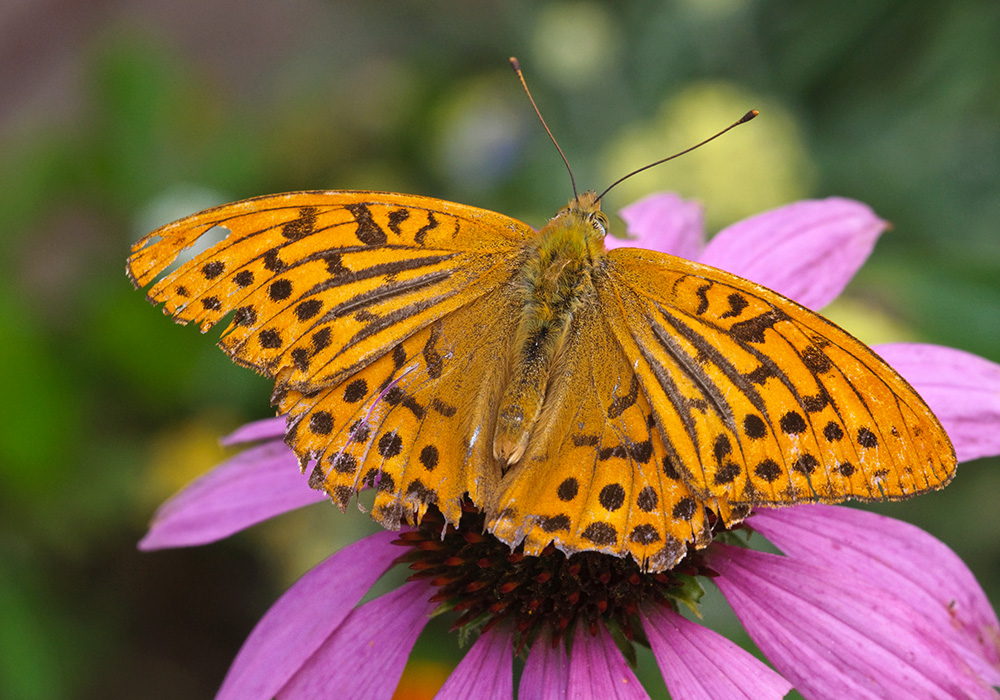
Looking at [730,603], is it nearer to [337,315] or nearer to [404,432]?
[404,432]

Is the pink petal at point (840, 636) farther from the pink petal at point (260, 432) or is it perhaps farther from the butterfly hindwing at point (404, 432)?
the pink petal at point (260, 432)

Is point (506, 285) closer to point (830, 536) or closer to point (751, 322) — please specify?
point (751, 322)

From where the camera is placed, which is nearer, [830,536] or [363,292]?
[363,292]

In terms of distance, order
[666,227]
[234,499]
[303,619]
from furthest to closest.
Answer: [666,227] → [234,499] → [303,619]

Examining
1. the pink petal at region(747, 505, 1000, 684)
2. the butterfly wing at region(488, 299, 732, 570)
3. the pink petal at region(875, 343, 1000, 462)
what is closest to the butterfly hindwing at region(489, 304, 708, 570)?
the butterfly wing at region(488, 299, 732, 570)

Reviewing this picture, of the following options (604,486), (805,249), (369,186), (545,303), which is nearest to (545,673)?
(604,486)

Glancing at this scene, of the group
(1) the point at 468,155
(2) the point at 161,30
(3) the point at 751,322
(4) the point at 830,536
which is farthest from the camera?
(2) the point at 161,30

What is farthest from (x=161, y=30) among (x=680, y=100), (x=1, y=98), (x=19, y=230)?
(x=680, y=100)

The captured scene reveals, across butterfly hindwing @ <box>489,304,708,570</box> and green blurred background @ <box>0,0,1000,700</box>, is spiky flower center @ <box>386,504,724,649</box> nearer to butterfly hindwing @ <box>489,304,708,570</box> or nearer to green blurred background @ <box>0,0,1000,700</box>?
butterfly hindwing @ <box>489,304,708,570</box>
